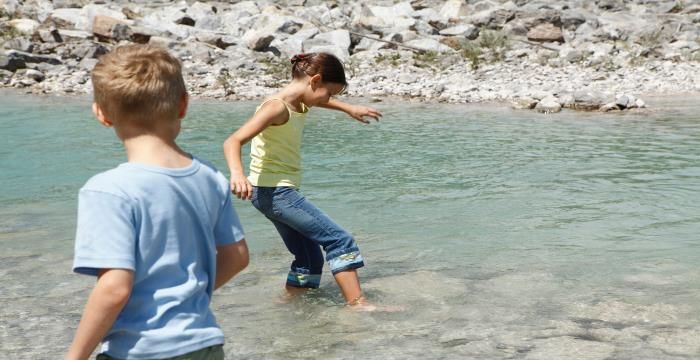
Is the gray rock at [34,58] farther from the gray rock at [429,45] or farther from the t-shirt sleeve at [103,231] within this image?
the t-shirt sleeve at [103,231]

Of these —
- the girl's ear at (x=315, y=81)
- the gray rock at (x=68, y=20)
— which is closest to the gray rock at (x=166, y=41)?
the gray rock at (x=68, y=20)

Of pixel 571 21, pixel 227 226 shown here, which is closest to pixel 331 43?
pixel 571 21

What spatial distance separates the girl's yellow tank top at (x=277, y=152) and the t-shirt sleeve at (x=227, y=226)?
2278 mm

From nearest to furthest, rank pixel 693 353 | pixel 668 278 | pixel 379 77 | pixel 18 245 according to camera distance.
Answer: pixel 693 353
pixel 668 278
pixel 18 245
pixel 379 77

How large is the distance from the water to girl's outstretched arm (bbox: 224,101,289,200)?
864mm

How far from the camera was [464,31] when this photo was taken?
87.6 feet

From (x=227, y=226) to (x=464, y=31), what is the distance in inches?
981

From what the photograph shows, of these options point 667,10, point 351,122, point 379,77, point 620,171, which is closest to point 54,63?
point 379,77

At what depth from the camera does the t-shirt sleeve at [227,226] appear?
243 cm

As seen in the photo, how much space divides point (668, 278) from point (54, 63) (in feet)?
66.4

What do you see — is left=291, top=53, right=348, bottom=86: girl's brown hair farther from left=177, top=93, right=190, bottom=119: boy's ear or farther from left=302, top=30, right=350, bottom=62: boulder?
left=302, top=30, right=350, bottom=62: boulder

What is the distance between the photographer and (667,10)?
3011 centimetres

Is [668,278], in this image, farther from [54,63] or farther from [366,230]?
[54,63]

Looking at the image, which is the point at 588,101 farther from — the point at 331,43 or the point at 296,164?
the point at 296,164
